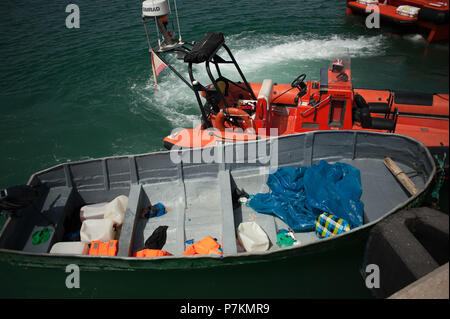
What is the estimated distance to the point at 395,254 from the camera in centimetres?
399

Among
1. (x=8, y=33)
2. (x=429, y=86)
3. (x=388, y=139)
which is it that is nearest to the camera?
(x=388, y=139)

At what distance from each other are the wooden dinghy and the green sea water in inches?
33.4

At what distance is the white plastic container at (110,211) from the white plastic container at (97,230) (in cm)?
18

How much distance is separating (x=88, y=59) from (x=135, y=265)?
1201 centimetres

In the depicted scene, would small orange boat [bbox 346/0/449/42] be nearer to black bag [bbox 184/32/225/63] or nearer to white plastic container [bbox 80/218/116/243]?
black bag [bbox 184/32/225/63]

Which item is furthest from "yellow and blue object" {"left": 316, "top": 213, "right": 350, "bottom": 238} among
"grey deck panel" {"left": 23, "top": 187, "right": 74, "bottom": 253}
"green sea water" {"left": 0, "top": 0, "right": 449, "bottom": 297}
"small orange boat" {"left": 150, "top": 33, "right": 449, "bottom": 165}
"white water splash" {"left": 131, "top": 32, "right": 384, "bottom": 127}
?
"white water splash" {"left": 131, "top": 32, "right": 384, "bottom": 127}

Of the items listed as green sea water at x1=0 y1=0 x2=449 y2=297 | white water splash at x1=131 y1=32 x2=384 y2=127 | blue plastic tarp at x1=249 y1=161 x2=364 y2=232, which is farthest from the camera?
white water splash at x1=131 y1=32 x2=384 y2=127

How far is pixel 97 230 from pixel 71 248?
49 centimetres

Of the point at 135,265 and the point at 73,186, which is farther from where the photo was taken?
the point at 73,186

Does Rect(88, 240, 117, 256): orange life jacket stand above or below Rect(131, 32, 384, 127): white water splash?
below

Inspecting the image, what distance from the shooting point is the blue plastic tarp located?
5797 mm

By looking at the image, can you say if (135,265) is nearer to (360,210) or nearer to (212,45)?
(360,210)
